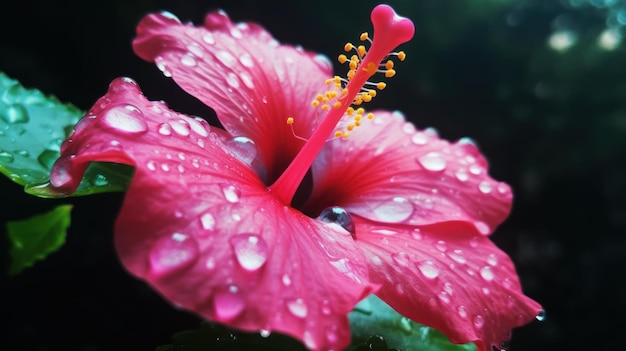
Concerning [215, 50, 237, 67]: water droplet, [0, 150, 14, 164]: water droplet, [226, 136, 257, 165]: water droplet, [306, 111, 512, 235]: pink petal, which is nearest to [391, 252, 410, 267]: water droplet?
[306, 111, 512, 235]: pink petal

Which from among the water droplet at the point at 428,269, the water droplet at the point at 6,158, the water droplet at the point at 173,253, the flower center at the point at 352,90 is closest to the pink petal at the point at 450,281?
the water droplet at the point at 428,269

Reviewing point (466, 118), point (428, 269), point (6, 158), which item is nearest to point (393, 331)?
point (428, 269)

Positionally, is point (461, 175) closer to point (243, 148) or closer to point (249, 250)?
point (243, 148)

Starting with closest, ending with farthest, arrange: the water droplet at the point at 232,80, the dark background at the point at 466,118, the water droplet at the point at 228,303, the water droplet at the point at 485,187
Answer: the water droplet at the point at 228,303
the water droplet at the point at 232,80
the water droplet at the point at 485,187
the dark background at the point at 466,118

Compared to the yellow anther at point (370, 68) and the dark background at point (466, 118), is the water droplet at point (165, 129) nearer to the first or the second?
the yellow anther at point (370, 68)

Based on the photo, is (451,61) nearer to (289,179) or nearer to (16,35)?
(289,179)
